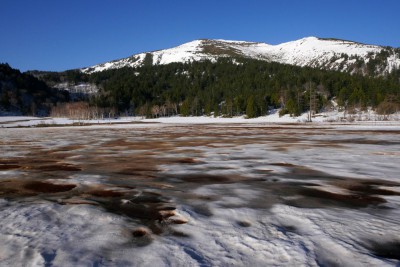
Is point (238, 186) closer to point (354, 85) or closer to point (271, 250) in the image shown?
point (271, 250)

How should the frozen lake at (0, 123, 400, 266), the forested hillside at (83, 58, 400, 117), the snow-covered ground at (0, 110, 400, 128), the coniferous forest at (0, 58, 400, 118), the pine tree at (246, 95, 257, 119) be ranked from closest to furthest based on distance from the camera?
the frozen lake at (0, 123, 400, 266) → the snow-covered ground at (0, 110, 400, 128) → the coniferous forest at (0, 58, 400, 118) → the forested hillside at (83, 58, 400, 117) → the pine tree at (246, 95, 257, 119)

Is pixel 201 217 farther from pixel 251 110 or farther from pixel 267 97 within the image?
pixel 267 97

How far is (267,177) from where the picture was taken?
10477 millimetres

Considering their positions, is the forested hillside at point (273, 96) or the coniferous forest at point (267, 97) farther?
the forested hillside at point (273, 96)

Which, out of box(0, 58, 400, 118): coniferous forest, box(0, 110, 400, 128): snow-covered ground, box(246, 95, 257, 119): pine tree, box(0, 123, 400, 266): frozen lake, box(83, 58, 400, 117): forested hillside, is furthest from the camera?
box(246, 95, 257, 119): pine tree

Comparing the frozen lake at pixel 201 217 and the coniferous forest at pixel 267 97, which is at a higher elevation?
the coniferous forest at pixel 267 97

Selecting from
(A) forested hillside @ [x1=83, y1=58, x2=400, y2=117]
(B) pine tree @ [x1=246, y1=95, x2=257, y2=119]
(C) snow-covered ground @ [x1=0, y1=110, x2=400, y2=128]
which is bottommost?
(C) snow-covered ground @ [x1=0, y1=110, x2=400, y2=128]

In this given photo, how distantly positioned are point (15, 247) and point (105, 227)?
1.45 meters

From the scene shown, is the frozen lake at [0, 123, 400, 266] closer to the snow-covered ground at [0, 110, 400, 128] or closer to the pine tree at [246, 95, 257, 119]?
the snow-covered ground at [0, 110, 400, 128]

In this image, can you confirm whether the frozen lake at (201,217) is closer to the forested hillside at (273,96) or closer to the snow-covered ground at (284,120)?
the snow-covered ground at (284,120)

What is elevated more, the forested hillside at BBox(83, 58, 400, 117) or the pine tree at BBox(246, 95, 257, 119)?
the forested hillside at BBox(83, 58, 400, 117)

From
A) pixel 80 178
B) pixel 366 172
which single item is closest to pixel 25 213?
pixel 80 178

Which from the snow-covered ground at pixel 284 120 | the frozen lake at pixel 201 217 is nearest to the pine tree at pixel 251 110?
the snow-covered ground at pixel 284 120

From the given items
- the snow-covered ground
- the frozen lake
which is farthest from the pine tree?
the frozen lake
